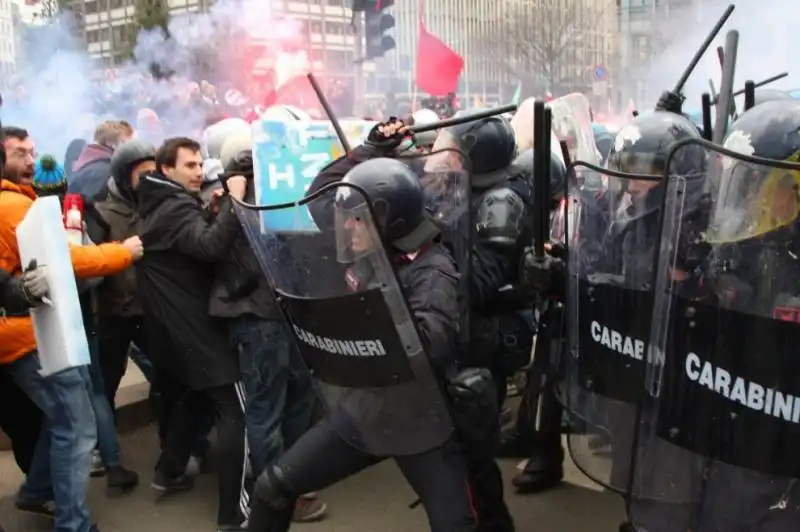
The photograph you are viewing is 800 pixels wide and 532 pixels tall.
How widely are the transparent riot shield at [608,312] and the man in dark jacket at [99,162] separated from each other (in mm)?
3548

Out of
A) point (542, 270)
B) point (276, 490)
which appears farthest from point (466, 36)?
point (276, 490)

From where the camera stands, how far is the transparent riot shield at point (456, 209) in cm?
329

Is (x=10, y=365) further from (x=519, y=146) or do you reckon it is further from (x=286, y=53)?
(x=286, y=53)

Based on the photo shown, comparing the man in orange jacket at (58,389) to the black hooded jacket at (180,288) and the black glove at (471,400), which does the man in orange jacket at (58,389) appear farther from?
the black glove at (471,400)

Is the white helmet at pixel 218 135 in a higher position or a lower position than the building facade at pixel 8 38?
lower

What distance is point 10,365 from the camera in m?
3.69

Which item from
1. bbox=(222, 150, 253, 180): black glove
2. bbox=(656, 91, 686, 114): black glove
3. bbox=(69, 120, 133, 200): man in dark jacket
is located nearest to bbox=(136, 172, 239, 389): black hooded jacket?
bbox=(222, 150, 253, 180): black glove

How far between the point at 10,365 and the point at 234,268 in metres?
0.97

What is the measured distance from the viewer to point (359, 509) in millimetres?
4281

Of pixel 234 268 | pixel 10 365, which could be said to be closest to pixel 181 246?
pixel 234 268

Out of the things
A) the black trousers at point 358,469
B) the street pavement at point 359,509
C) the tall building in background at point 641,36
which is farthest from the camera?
the tall building in background at point 641,36

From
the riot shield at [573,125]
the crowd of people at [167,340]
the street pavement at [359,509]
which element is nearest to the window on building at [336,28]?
the riot shield at [573,125]

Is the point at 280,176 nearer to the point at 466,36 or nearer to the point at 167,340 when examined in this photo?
the point at 167,340

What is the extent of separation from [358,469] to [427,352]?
59cm
